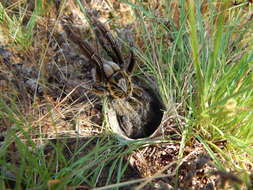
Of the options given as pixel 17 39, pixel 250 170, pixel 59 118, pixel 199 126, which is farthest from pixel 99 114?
pixel 250 170

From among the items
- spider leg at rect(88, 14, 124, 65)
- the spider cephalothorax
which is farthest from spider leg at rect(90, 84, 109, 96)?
spider leg at rect(88, 14, 124, 65)

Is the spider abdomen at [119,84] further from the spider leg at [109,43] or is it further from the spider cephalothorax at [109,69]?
the spider leg at [109,43]

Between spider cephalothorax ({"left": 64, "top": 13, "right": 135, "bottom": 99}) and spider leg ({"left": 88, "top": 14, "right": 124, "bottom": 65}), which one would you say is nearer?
spider cephalothorax ({"left": 64, "top": 13, "right": 135, "bottom": 99})

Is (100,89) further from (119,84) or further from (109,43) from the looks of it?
(109,43)

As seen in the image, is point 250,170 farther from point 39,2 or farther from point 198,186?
point 39,2

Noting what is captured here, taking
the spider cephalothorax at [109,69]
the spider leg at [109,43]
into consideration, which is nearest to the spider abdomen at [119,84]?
the spider cephalothorax at [109,69]

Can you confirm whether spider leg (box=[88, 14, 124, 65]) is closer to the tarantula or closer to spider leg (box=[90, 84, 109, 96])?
the tarantula

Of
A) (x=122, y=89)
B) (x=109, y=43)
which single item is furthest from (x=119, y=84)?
(x=109, y=43)

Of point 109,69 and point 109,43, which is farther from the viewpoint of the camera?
point 109,43
